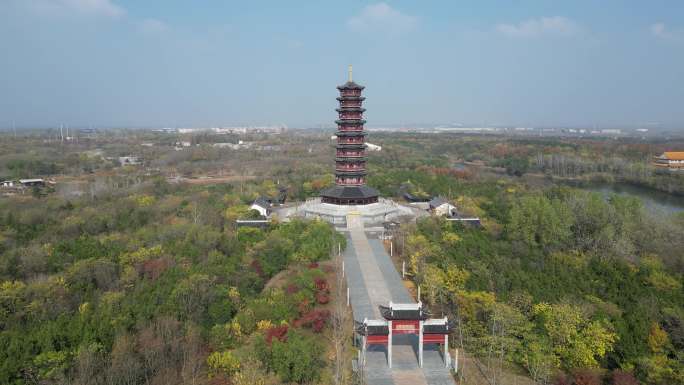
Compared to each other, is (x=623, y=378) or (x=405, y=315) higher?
(x=405, y=315)

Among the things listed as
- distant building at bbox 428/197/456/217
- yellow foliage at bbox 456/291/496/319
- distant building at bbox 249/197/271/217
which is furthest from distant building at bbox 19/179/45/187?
yellow foliage at bbox 456/291/496/319

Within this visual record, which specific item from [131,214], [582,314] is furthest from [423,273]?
[131,214]

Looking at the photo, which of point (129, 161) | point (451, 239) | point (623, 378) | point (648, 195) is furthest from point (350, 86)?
point (129, 161)

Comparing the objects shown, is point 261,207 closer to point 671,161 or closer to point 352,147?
point 352,147

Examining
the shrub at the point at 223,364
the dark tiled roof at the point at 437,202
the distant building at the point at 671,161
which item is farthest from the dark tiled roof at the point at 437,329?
the distant building at the point at 671,161

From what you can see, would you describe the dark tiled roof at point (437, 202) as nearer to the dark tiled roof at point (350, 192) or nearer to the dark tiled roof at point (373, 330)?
the dark tiled roof at point (350, 192)

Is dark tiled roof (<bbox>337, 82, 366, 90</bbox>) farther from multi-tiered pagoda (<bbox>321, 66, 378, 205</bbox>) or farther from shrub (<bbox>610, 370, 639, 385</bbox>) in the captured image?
shrub (<bbox>610, 370, 639, 385</bbox>)

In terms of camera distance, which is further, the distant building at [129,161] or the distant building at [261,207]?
the distant building at [129,161]

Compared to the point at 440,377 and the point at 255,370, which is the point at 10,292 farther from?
the point at 440,377
